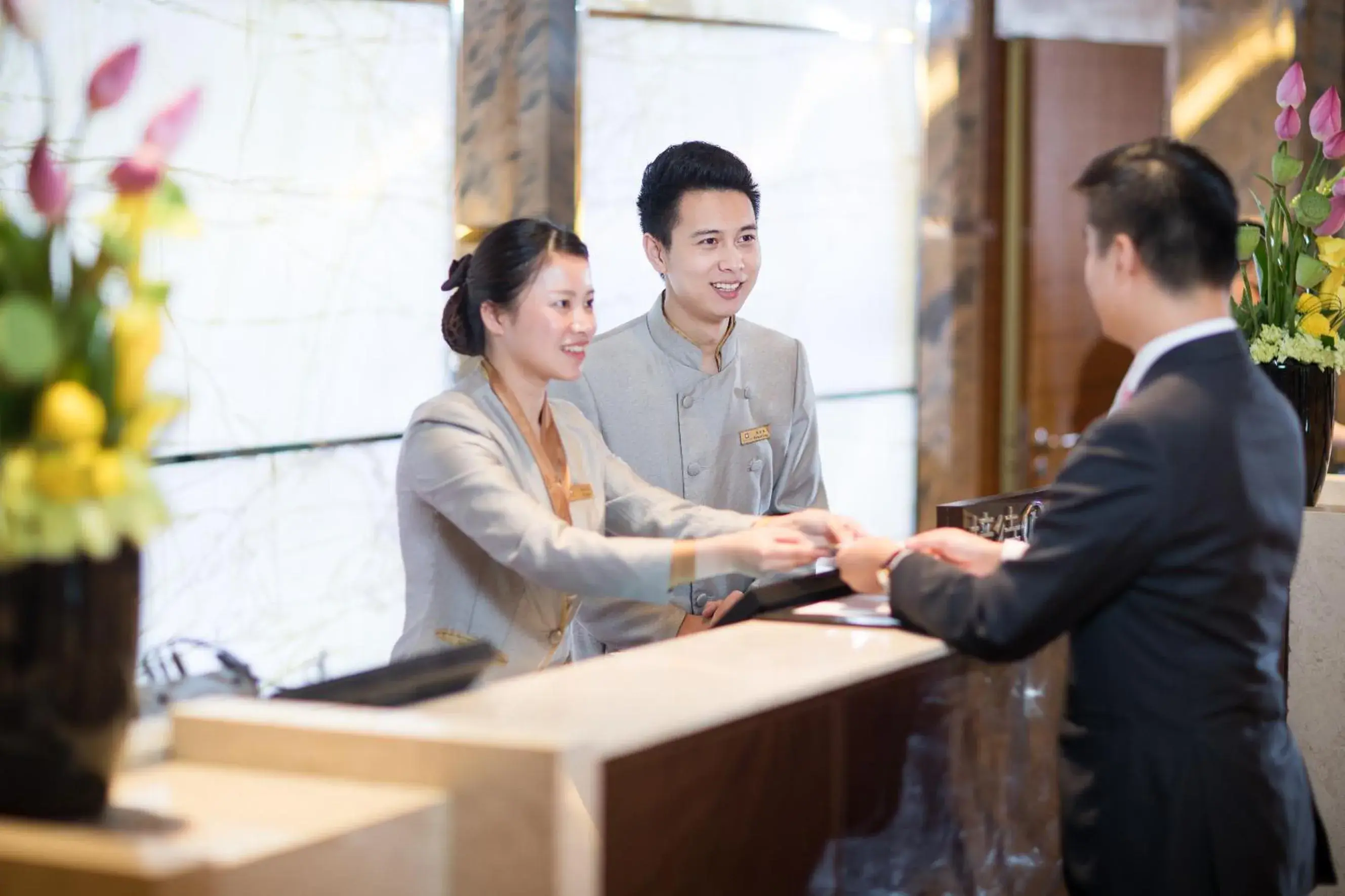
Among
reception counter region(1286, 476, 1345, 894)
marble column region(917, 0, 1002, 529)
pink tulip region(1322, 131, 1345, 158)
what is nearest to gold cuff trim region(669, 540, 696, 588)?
reception counter region(1286, 476, 1345, 894)

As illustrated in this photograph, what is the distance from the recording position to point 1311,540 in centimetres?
352

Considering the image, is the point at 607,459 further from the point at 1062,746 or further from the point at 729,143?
the point at 729,143

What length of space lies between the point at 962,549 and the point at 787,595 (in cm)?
29

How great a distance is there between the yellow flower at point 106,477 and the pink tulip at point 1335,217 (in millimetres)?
2841

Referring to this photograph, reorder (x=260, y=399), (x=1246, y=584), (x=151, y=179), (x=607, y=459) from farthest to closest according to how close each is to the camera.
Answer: (x=260, y=399) → (x=607, y=459) → (x=1246, y=584) → (x=151, y=179)

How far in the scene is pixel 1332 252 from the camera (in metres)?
3.64

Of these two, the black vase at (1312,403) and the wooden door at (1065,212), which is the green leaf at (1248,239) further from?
the wooden door at (1065,212)

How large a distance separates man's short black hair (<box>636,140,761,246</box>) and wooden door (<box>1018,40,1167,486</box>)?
124 inches

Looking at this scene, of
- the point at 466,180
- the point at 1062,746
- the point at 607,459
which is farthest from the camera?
the point at 466,180

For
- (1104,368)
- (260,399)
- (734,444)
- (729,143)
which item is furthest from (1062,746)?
(1104,368)

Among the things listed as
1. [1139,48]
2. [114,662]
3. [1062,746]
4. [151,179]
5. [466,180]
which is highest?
[1139,48]

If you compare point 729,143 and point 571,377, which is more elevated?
point 729,143

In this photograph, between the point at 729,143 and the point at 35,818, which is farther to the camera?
the point at 729,143

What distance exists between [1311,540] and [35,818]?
2.75 meters
